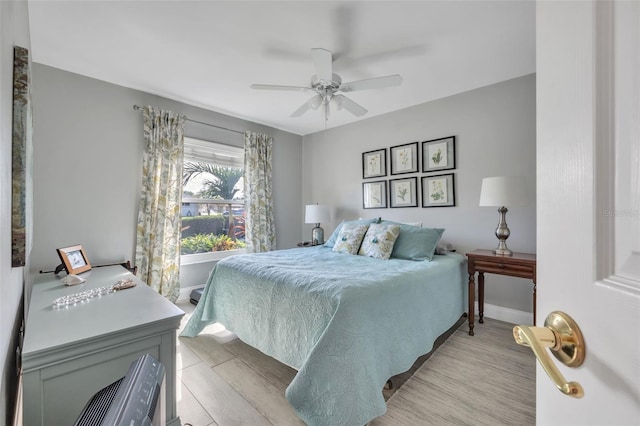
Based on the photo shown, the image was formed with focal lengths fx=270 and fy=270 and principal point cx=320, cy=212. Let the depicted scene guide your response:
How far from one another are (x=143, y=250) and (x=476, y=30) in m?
3.72

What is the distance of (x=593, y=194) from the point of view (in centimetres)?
36

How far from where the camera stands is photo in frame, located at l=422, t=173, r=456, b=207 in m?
3.16

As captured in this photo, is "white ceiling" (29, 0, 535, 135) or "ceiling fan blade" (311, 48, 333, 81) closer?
"white ceiling" (29, 0, 535, 135)

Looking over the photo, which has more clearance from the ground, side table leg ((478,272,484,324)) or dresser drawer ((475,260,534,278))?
dresser drawer ((475,260,534,278))

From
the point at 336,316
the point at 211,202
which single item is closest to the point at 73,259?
the point at 211,202

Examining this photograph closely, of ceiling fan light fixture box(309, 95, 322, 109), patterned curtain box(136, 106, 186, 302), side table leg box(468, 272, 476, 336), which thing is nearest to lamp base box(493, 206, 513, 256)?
side table leg box(468, 272, 476, 336)

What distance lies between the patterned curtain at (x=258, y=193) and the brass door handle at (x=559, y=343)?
3.82 meters

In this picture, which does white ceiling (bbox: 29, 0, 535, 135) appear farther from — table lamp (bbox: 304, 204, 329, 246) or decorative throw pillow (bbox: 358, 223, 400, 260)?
table lamp (bbox: 304, 204, 329, 246)

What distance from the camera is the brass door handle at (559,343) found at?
36cm

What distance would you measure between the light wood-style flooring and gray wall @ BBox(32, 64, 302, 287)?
4.71 ft

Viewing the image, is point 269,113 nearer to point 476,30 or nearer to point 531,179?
point 476,30

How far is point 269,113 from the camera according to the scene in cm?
375

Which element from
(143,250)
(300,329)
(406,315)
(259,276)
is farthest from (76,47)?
(406,315)

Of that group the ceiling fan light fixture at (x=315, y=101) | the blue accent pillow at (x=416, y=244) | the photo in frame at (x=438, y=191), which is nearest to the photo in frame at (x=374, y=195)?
the photo in frame at (x=438, y=191)
